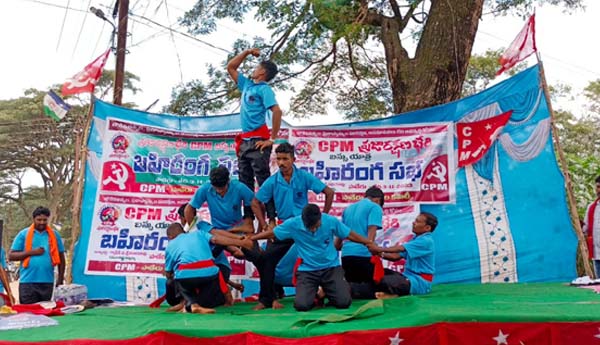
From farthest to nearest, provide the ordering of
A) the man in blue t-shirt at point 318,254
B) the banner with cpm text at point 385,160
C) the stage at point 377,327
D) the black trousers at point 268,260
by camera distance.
A: the banner with cpm text at point 385,160 → the black trousers at point 268,260 → the man in blue t-shirt at point 318,254 → the stage at point 377,327

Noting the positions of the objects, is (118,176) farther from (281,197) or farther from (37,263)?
(281,197)

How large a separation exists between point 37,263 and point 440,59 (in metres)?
5.87

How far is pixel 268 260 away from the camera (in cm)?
535

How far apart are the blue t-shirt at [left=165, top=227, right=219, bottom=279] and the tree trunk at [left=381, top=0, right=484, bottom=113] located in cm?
419

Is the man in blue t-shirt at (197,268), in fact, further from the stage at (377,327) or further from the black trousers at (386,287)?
the black trousers at (386,287)

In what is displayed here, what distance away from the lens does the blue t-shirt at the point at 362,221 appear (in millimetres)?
5617

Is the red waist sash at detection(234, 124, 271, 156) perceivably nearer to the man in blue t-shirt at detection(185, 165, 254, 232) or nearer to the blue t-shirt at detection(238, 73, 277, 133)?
the blue t-shirt at detection(238, 73, 277, 133)

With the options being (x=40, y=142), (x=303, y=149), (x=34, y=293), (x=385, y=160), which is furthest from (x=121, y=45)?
(x=40, y=142)

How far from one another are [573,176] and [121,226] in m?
6.92

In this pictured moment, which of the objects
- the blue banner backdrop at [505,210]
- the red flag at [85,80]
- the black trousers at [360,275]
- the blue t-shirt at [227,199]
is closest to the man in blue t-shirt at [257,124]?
the blue t-shirt at [227,199]

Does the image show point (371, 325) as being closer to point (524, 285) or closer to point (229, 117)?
point (524, 285)

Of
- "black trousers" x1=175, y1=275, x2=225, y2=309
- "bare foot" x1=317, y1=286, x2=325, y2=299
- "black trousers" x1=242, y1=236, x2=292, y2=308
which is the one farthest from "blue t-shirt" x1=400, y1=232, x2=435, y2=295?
"black trousers" x1=175, y1=275, x2=225, y2=309

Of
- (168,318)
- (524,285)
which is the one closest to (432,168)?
(524,285)

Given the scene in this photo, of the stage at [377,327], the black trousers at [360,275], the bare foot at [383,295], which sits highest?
the black trousers at [360,275]
